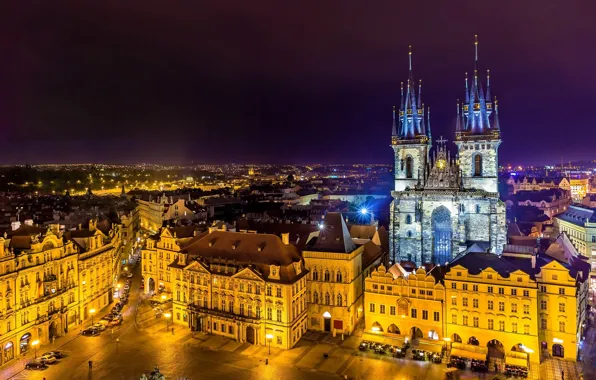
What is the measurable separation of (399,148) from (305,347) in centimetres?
4337

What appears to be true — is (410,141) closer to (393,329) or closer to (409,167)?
(409,167)

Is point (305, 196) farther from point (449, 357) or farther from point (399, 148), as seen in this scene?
point (449, 357)

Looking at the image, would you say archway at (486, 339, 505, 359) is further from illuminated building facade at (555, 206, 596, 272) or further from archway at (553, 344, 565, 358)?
Answer: illuminated building facade at (555, 206, 596, 272)

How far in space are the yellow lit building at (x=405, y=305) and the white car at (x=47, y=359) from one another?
39792 millimetres

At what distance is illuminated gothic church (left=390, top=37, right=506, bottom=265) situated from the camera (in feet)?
250

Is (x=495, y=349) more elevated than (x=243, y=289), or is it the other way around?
(x=243, y=289)

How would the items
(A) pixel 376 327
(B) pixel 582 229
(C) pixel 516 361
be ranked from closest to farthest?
(C) pixel 516 361 < (A) pixel 376 327 < (B) pixel 582 229

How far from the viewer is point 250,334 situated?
60.5 meters

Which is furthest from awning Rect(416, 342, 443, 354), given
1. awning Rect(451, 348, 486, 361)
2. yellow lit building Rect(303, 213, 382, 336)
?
yellow lit building Rect(303, 213, 382, 336)

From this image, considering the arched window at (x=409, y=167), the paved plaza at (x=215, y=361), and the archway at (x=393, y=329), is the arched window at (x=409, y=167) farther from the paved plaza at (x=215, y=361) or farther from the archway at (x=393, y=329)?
the paved plaza at (x=215, y=361)

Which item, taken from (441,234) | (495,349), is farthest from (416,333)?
(441,234)

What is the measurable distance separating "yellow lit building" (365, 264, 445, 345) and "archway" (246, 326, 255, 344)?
15608 millimetres

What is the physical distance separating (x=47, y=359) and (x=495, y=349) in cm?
5369

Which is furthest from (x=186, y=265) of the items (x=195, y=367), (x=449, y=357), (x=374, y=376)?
(x=449, y=357)
